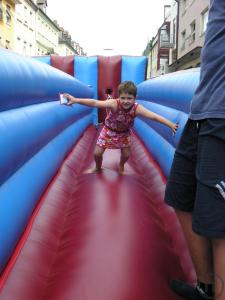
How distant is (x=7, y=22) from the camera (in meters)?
17.8

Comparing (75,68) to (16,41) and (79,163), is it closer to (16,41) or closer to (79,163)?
(79,163)

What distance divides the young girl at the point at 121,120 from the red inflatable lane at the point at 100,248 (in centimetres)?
41

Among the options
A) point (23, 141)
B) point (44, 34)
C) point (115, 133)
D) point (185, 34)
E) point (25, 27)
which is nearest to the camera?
point (23, 141)

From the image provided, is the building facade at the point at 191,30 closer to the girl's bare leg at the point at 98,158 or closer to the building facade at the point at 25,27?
the building facade at the point at 25,27

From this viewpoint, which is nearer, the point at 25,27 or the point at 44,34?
the point at 25,27

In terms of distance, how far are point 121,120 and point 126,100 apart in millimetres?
189

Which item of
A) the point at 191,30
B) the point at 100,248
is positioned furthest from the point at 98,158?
the point at 191,30

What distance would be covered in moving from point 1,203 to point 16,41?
19.5m

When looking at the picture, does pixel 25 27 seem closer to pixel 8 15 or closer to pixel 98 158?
pixel 8 15

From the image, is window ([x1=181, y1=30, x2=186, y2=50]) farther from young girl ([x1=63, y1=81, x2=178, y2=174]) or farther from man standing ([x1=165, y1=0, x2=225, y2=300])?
man standing ([x1=165, y1=0, x2=225, y2=300])

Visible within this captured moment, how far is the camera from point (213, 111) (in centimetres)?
87

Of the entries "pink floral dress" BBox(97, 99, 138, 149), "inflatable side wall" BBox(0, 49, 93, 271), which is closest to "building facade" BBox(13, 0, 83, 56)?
"pink floral dress" BBox(97, 99, 138, 149)

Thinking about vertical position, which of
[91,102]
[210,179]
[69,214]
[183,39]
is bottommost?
[69,214]

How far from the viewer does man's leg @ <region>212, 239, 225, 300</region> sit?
0.87 metres
